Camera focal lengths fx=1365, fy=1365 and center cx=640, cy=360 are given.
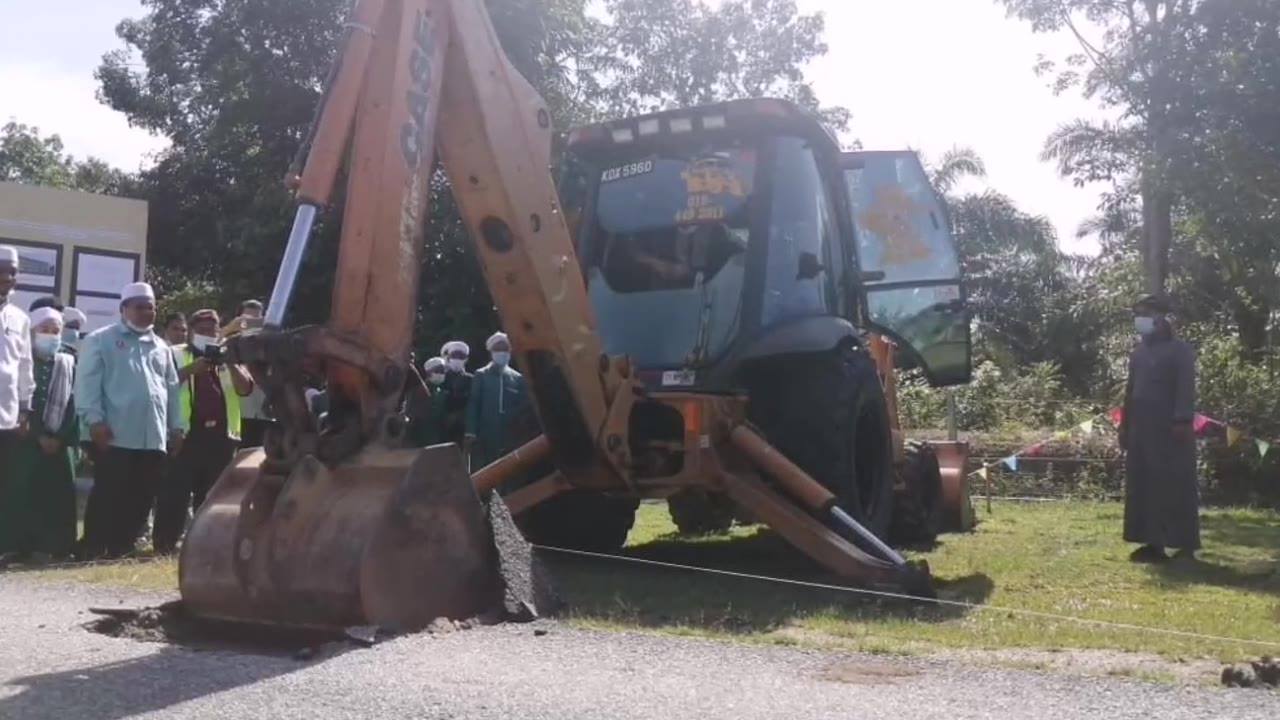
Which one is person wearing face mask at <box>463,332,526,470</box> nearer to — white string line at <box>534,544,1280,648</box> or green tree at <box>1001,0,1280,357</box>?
white string line at <box>534,544,1280,648</box>

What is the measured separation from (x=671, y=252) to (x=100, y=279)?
1117 cm

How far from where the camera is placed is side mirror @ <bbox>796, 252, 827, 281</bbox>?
27.1 ft

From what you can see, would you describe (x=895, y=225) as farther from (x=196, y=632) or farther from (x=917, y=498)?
(x=196, y=632)

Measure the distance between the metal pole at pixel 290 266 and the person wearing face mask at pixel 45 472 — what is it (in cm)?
430

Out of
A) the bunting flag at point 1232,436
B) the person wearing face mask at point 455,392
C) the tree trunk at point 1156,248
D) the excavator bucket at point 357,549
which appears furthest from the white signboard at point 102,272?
the tree trunk at point 1156,248

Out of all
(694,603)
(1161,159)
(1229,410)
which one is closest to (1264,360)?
(1229,410)

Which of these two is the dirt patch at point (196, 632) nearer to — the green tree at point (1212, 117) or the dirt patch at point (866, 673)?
the dirt patch at point (866, 673)

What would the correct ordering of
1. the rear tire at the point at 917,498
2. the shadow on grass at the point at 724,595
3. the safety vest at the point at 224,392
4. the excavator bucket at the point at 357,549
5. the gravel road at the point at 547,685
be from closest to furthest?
1. the gravel road at the point at 547,685
2. the excavator bucket at the point at 357,549
3. the shadow on grass at the point at 724,595
4. the safety vest at the point at 224,392
5. the rear tire at the point at 917,498

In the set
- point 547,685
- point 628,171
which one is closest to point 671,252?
point 628,171

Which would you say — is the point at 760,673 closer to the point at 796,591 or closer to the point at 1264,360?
the point at 796,591

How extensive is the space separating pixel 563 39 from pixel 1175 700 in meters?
19.0

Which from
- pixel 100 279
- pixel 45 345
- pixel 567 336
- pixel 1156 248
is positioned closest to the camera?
pixel 567 336

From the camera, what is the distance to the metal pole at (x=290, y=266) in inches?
211

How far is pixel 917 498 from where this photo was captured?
10.3 meters
